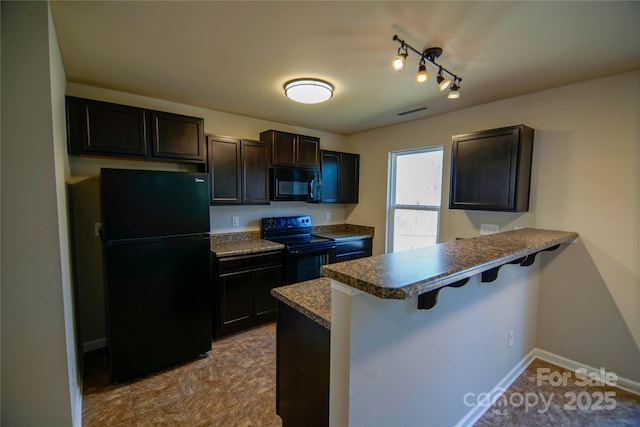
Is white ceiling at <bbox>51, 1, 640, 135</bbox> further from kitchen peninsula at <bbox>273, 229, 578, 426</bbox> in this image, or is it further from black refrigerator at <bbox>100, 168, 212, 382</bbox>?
kitchen peninsula at <bbox>273, 229, 578, 426</bbox>

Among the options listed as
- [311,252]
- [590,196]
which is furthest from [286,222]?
[590,196]

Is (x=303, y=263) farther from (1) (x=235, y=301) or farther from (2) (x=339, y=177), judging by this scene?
(2) (x=339, y=177)

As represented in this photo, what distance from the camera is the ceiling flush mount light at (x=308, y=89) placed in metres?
2.25

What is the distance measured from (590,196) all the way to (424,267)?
7.02ft

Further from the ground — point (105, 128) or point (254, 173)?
point (105, 128)

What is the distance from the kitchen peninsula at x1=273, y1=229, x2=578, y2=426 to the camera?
1077 mm

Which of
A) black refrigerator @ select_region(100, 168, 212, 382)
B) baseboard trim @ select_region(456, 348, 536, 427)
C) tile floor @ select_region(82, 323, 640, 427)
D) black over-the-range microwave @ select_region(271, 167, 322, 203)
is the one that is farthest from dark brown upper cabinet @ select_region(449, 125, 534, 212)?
black refrigerator @ select_region(100, 168, 212, 382)

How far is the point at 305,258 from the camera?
3258 mm

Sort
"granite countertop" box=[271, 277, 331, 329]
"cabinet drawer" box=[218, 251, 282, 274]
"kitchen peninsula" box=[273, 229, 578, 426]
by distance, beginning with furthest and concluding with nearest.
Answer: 1. "cabinet drawer" box=[218, 251, 282, 274]
2. "granite countertop" box=[271, 277, 331, 329]
3. "kitchen peninsula" box=[273, 229, 578, 426]

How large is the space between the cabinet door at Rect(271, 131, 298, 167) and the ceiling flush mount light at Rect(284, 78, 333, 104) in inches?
38.8

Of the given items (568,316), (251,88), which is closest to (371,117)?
(251,88)

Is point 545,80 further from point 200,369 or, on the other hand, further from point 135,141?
point 200,369

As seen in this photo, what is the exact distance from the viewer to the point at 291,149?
3.48 metres

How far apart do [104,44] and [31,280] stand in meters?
1.51
